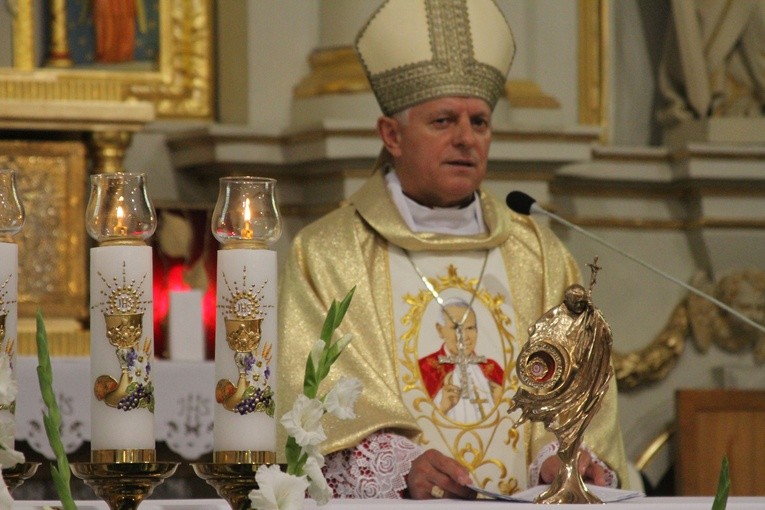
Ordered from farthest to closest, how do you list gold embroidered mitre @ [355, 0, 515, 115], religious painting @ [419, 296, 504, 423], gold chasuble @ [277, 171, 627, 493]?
gold embroidered mitre @ [355, 0, 515, 115], religious painting @ [419, 296, 504, 423], gold chasuble @ [277, 171, 627, 493]

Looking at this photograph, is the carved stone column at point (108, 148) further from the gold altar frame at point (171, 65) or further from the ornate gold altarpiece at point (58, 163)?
the gold altar frame at point (171, 65)

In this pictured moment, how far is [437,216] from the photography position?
4117 mm

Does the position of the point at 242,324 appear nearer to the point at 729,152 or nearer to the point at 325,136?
the point at 325,136

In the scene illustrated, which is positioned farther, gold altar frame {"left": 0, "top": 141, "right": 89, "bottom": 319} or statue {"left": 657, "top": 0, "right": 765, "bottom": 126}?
statue {"left": 657, "top": 0, "right": 765, "bottom": 126}

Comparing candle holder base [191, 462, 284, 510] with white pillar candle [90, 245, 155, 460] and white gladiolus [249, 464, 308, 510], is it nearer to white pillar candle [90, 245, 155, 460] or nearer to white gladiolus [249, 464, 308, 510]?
white pillar candle [90, 245, 155, 460]

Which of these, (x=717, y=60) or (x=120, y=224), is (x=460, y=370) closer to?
(x=120, y=224)

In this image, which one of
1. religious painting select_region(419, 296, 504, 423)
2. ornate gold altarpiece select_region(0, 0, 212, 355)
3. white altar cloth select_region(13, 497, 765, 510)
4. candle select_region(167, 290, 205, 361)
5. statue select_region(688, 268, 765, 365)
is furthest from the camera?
statue select_region(688, 268, 765, 365)

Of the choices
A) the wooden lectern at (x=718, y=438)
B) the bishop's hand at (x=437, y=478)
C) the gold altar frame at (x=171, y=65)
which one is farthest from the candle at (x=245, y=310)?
the wooden lectern at (x=718, y=438)

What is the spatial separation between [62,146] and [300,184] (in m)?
1.16

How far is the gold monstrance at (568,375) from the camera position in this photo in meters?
2.69

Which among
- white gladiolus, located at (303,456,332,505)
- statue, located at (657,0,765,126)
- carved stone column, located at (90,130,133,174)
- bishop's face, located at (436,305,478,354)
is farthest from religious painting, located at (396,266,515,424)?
statue, located at (657,0,765,126)

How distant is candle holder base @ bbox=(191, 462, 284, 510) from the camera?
6.36ft

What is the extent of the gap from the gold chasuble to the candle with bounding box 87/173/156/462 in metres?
1.64

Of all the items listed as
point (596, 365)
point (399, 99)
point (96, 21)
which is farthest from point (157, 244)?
point (596, 365)
